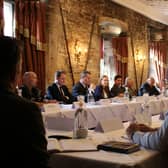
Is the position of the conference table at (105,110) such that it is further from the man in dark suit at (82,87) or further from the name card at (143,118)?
the man in dark suit at (82,87)

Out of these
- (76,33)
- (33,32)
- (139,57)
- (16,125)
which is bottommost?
(16,125)

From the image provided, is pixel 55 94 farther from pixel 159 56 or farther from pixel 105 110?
pixel 159 56

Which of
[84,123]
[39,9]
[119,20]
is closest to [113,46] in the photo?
[119,20]

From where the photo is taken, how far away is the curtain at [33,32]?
6277mm

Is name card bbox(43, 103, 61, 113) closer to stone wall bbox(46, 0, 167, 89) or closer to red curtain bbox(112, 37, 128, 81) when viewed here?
stone wall bbox(46, 0, 167, 89)

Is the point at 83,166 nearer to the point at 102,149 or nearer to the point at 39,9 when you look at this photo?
the point at 102,149

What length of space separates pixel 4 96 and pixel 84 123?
0.91m

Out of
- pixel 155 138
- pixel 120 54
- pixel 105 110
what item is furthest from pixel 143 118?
pixel 120 54

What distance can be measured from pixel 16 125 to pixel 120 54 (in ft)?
28.8

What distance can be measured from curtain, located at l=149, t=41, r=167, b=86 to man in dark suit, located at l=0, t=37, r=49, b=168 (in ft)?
35.4

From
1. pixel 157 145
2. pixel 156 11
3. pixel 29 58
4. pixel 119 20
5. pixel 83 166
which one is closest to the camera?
pixel 83 166

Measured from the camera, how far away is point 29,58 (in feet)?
21.1

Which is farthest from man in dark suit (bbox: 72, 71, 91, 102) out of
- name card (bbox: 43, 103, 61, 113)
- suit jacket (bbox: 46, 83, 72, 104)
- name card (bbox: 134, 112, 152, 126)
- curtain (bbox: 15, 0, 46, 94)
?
name card (bbox: 134, 112, 152, 126)

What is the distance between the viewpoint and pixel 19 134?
128 centimetres
